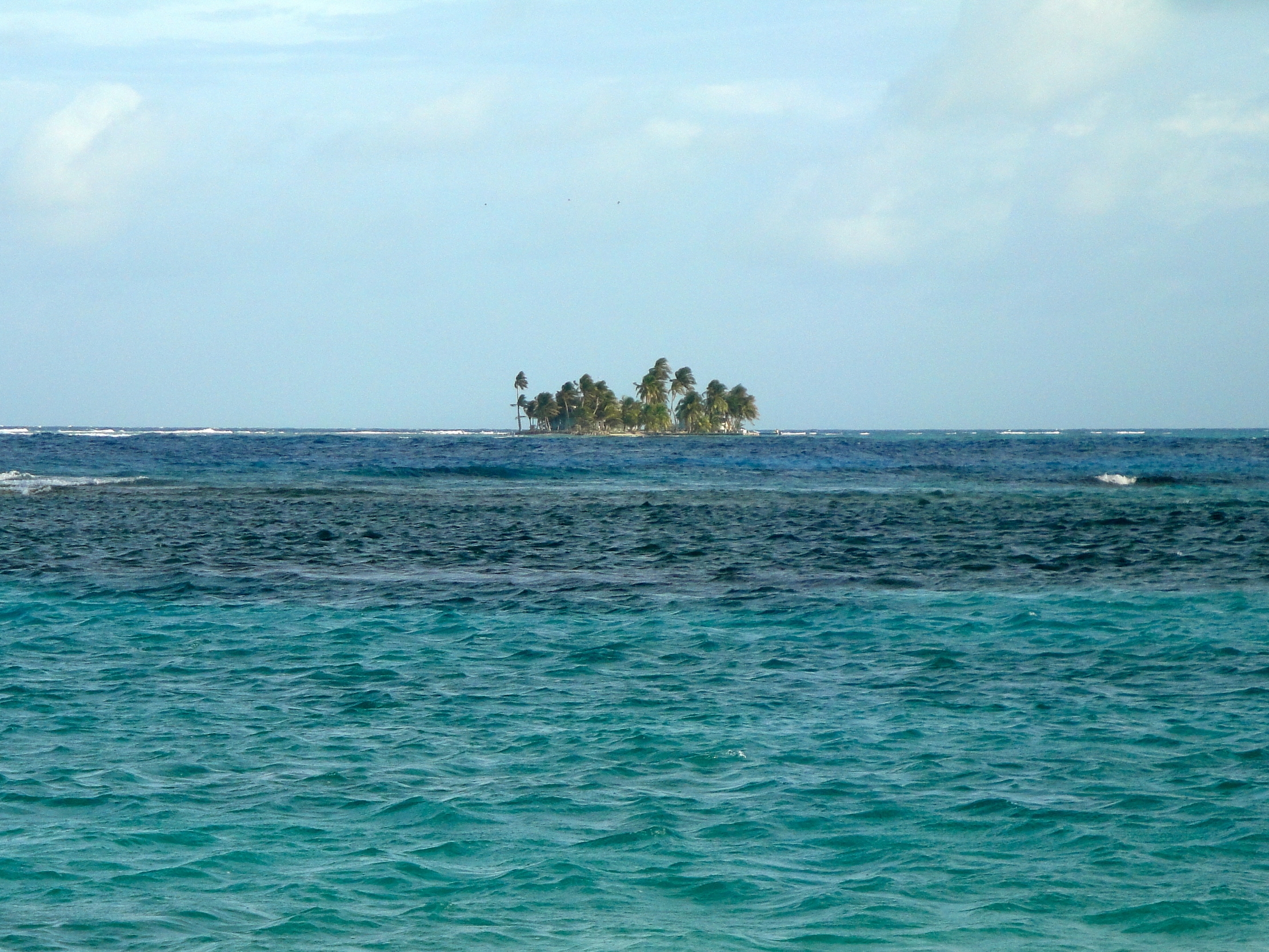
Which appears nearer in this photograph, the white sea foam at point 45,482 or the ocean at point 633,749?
the ocean at point 633,749

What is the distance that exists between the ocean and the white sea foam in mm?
22910

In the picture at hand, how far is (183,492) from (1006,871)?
4823 centimetres

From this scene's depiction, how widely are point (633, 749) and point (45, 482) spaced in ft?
173

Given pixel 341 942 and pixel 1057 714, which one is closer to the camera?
pixel 341 942

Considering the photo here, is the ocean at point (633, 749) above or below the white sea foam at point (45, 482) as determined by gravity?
below

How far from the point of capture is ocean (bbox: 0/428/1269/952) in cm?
859

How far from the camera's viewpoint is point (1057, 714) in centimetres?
1374

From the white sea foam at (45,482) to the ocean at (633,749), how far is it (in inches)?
902

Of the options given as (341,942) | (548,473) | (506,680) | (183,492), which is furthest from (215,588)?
(548,473)

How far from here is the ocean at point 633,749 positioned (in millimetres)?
8594

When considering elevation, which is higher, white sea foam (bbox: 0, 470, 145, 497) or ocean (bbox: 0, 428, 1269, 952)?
white sea foam (bbox: 0, 470, 145, 497)

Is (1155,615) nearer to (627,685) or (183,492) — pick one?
(627,685)

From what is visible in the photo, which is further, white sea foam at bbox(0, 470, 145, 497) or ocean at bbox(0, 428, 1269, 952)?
white sea foam at bbox(0, 470, 145, 497)

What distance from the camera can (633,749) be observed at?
12.4m
